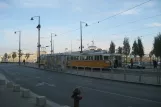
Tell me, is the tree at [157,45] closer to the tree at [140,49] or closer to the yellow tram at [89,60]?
the tree at [140,49]

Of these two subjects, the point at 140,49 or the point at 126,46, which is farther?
the point at 126,46

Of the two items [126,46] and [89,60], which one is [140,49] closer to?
[126,46]

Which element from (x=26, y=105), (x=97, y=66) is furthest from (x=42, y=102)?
(x=97, y=66)

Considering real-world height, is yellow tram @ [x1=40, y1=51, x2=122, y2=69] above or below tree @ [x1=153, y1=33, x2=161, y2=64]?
below

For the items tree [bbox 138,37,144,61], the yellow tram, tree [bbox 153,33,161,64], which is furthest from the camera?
tree [bbox 138,37,144,61]

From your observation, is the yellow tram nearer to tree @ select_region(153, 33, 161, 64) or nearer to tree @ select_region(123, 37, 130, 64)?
tree @ select_region(153, 33, 161, 64)

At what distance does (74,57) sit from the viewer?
59.2 meters

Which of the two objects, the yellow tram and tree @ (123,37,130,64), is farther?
tree @ (123,37,130,64)

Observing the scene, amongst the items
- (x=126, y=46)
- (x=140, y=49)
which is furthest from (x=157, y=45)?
(x=126, y=46)

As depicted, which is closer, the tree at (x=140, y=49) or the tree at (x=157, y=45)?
the tree at (x=157, y=45)

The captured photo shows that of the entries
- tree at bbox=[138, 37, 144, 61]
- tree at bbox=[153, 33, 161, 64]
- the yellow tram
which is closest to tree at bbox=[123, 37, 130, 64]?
tree at bbox=[138, 37, 144, 61]

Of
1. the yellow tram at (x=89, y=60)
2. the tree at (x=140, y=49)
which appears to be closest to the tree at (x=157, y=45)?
the tree at (x=140, y=49)

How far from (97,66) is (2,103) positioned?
38.1 m

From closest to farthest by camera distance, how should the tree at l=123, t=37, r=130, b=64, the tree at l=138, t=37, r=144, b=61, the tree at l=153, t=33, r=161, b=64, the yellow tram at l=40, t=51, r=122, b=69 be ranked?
the yellow tram at l=40, t=51, r=122, b=69 < the tree at l=153, t=33, r=161, b=64 < the tree at l=138, t=37, r=144, b=61 < the tree at l=123, t=37, r=130, b=64
